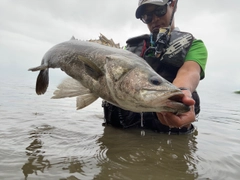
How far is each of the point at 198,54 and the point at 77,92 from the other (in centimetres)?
196

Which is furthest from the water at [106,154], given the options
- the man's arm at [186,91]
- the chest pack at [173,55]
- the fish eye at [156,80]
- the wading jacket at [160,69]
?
the chest pack at [173,55]

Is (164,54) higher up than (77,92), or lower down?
higher up

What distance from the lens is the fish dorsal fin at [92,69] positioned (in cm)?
234

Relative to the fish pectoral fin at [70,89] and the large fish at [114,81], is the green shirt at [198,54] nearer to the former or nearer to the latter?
the large fish at [114,81]

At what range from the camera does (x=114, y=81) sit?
7.13 ft

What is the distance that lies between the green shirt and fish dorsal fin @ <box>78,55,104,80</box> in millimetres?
1685

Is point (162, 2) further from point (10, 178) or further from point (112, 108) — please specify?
point (10, 178)

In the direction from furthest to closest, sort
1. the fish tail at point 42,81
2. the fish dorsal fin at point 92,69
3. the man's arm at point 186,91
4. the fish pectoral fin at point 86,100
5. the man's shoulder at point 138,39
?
1. the man's shoulder at point 138,39
2. the fish tail at point 42,81
3. the fish pectoral fin at point 86,100
4. the fish dorsal fin at point 92,69
5. the man's arm at point 186,91

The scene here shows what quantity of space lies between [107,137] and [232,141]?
204 centimetres

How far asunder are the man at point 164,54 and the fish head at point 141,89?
913mm

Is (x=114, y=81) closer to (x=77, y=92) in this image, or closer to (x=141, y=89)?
(x=141, y=89)

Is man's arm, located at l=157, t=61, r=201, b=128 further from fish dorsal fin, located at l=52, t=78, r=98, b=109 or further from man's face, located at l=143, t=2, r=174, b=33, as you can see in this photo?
man's face, located at l=143, t=2, r=174, b=33

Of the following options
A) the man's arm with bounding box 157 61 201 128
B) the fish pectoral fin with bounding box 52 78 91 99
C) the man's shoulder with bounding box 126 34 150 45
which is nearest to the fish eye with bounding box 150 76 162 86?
the man's arm with bounding box 157 61 201 128

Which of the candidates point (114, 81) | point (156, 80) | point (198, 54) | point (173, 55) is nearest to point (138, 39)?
point (173, 55)
